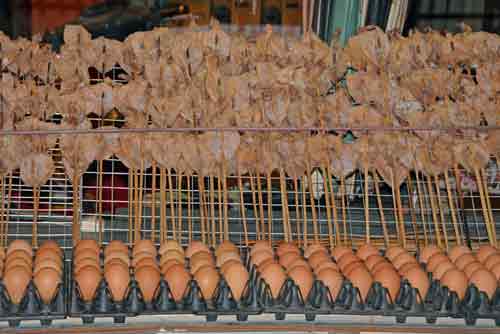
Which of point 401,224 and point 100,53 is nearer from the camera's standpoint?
point 401,224

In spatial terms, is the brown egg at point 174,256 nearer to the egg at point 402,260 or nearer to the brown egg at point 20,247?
the brown egg at point 20,247

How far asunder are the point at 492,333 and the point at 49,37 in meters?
2.51

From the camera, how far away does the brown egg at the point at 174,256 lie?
1.91 meters

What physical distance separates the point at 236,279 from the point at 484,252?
24.0 inches

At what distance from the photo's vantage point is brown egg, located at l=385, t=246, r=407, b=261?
1979mm

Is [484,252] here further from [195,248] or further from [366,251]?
[195,248]

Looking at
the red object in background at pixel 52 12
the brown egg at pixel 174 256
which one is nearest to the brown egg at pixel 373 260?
the brown egg at pixel 174 256

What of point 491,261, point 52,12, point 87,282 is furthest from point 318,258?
point 52,12

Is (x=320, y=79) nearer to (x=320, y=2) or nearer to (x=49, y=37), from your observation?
(x=320, y=2)

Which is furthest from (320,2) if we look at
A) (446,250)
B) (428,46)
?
(446,250)

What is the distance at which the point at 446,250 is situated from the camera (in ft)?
6.90

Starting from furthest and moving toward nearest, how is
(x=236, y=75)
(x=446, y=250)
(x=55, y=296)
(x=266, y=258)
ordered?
(x=236, y=75), (x=446, y=250), (x=266, y=258), (x=55, y=296)

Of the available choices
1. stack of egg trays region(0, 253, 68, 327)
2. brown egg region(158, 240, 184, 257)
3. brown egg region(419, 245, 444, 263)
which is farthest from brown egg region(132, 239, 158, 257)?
brown egg region(419, 245, 444, 263)

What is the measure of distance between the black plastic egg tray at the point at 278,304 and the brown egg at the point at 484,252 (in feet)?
0.61
